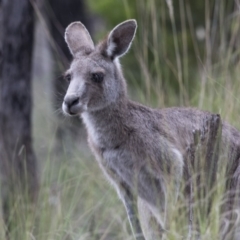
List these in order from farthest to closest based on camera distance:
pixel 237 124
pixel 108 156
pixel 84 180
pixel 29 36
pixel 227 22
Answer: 1. pixel 227 22
2. pixel 29 36
3. pixel 84 180
4. pixel 237 124
5. pixel 108 156

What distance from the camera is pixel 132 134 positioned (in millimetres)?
5812

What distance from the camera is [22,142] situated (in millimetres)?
7184

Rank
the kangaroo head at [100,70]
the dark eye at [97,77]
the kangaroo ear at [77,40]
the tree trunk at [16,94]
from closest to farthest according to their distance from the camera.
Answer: the kangaroo head at [100,70] → the dark eye at [97,77] → the kangaroo ear at [77,40] → the tree trunk at [16,94]

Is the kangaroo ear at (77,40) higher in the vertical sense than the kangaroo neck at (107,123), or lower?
higher

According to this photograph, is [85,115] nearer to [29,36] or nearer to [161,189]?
[161,189]

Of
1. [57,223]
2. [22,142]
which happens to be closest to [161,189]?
[57,223]

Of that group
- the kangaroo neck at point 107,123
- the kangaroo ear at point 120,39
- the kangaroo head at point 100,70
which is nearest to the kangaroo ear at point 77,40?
the kangaroo head at point 100,70

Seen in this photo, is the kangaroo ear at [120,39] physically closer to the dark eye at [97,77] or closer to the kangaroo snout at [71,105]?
the dark eye at [97,77]

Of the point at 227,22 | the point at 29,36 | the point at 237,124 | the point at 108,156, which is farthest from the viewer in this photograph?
the point at 227,22

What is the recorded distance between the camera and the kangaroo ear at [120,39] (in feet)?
19.4

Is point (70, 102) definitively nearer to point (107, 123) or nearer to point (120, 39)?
point (107, 123)

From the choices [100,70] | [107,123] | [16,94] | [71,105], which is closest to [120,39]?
[100,70]

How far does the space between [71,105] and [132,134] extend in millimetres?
529

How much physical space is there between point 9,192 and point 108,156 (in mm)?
1166
